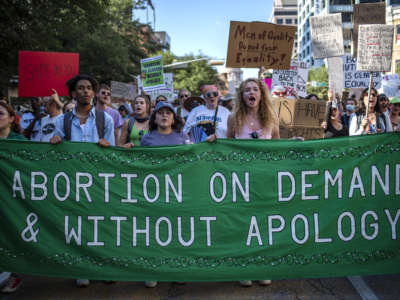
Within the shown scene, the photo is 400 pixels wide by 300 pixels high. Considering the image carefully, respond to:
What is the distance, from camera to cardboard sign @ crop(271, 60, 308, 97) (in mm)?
9867

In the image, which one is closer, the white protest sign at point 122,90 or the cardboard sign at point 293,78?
the cardboard sign at point 293,78

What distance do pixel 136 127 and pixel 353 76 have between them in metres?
6.20

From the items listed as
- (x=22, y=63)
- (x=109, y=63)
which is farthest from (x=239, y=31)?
(x=109, y=63)

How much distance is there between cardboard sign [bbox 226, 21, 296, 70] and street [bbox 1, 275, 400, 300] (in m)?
3.90

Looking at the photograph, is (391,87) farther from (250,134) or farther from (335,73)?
(250,134)

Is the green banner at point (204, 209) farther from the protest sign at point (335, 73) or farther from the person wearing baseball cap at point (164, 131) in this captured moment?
the protest sign at point (335, 73)

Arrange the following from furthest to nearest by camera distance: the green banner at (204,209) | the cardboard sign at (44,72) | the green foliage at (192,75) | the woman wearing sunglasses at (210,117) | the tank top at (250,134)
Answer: the green foliage at (192,75) → the cardboard sign at (44,72) → the woman wearing sunglasses at (210,117) → the tank top at (250,134) → the green banner at (204,209)

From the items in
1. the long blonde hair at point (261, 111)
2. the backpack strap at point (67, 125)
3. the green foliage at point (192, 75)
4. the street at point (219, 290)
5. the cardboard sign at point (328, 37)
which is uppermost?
the green foliage at point (192, 75)

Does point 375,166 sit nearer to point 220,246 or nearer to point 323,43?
point 220,246

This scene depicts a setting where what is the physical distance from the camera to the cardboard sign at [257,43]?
7035mm

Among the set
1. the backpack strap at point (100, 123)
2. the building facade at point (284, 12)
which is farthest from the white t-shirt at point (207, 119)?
the building facade at point (284, 12)

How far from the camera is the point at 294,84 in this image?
1009 cm

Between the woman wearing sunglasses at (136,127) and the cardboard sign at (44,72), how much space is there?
55.5 inches

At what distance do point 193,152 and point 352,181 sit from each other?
1.42m
